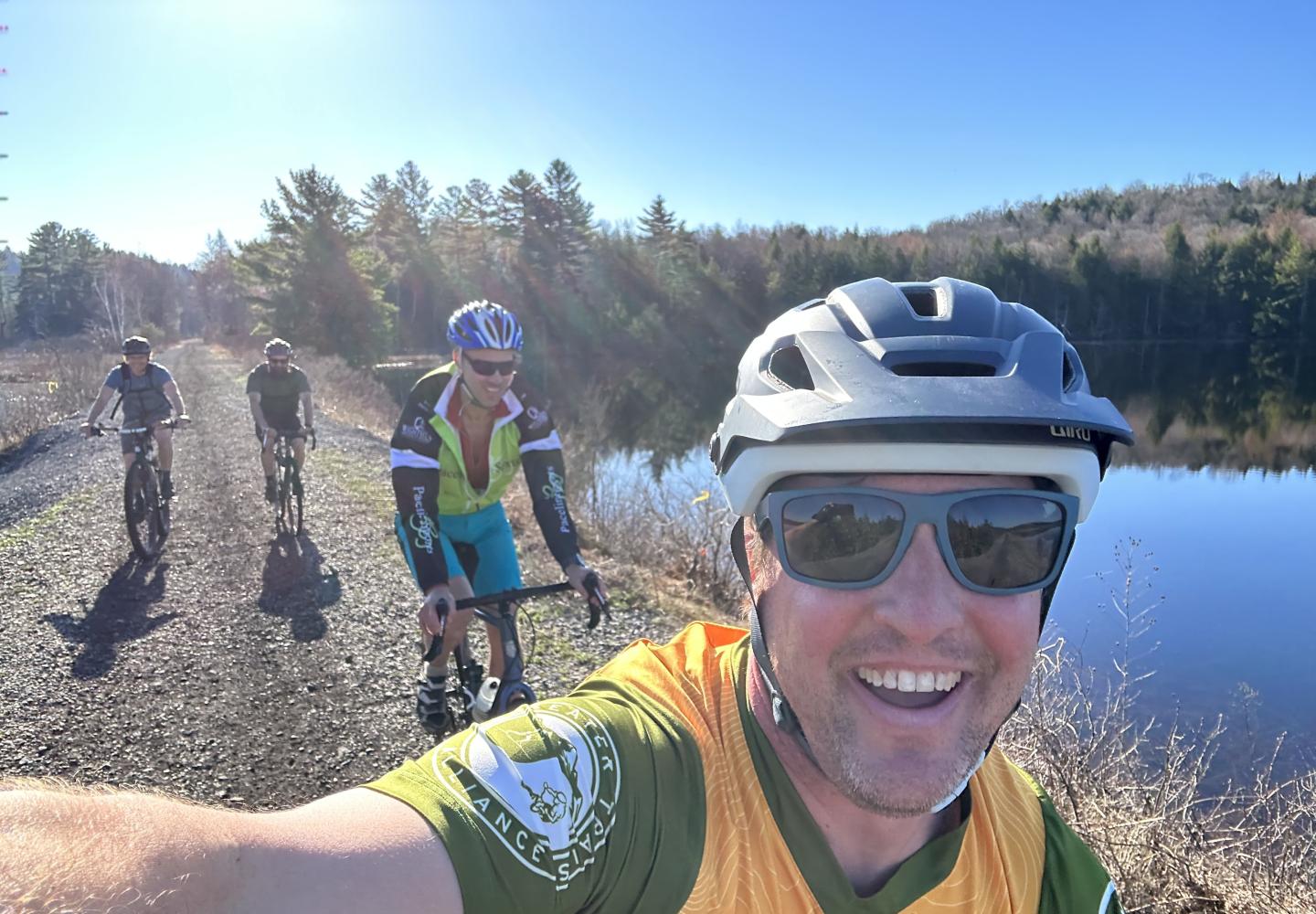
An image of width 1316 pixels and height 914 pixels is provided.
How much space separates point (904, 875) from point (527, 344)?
136 feet

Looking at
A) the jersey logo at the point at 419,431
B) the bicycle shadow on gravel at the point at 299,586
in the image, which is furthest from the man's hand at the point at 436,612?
the bicycle shadow on gravel at the point at 299,586

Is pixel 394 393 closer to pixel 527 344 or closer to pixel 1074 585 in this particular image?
pixel 527 344

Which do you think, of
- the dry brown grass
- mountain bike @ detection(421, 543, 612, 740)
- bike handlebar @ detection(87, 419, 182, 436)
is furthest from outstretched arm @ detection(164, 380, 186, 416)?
the dry brown grass

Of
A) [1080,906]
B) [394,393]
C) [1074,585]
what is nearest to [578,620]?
[1080,906]

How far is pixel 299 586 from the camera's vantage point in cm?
697

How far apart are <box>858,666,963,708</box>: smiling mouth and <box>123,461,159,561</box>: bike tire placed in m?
8.03

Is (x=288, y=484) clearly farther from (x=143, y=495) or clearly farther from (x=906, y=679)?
(x=906, y=679)

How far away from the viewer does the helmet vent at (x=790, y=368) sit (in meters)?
1.61

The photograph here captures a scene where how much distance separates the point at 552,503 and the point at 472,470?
44cm

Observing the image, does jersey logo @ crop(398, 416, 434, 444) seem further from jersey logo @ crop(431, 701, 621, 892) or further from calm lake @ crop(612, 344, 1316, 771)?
calm lake @ crop(612, 344, 1316, 771)

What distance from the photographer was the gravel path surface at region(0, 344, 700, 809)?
420 cm

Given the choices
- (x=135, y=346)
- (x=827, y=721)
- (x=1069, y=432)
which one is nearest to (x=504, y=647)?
(x=827, y=721)

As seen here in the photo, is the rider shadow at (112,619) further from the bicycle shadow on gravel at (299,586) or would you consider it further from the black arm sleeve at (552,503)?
the black arm sleeve at (552,503)

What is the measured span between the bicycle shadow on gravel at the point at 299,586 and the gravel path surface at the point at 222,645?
25 mm
